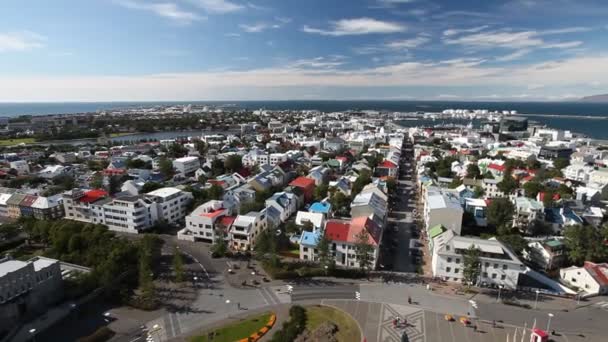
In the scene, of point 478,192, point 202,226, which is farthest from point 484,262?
point 202,226

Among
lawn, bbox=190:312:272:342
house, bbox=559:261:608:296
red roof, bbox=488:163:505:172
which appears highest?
red roof, bbox=488:163:505:172

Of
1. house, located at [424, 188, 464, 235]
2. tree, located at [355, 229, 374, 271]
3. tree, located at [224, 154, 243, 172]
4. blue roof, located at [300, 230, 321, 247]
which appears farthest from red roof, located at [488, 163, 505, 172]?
tree, located at [224, 154, 243, 172]

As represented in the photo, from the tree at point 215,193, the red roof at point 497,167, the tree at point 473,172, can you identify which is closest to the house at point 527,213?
the tree at point 473,172

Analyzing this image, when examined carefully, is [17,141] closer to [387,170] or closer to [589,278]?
[387,170]

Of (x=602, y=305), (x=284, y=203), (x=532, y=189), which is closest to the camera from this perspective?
(x=602, y=305)

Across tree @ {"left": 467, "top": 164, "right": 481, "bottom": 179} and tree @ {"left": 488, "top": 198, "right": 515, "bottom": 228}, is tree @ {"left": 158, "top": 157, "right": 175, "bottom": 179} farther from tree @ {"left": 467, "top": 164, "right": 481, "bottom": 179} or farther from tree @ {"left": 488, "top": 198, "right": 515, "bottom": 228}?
tree @ {"left": 467, "top": 164, "right": 481, "bottom": 179}

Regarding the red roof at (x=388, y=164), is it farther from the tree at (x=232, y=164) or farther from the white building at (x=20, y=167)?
the white building at (x=20, y=167)
